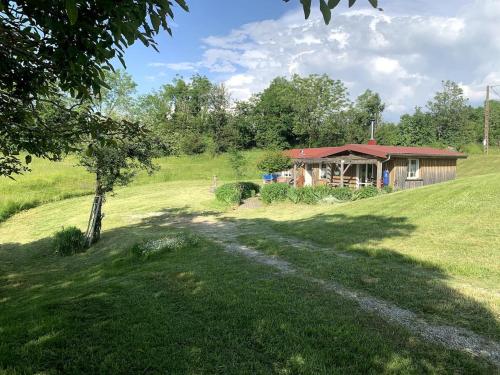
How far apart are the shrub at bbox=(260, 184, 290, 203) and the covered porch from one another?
4.73 meters

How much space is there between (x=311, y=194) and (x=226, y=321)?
19.2m

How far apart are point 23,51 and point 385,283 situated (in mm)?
6673

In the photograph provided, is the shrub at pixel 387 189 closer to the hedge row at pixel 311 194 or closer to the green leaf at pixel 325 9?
the hedge row at pixel 311 194

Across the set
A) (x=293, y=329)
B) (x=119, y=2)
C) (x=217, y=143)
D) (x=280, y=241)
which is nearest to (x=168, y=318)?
(x=293, y=329)

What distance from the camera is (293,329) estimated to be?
203 inches

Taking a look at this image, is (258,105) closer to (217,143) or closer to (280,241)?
(217,143)

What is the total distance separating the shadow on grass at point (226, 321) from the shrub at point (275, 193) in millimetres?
14555

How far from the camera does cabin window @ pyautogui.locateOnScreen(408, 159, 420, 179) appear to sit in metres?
28.9

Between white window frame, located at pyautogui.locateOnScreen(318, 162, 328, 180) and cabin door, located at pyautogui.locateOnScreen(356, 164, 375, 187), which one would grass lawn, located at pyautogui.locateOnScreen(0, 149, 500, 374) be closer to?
A: cabin door, located at pyautogui.locateOnScreen(356, 164, 375, 187)

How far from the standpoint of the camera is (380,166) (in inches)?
1053

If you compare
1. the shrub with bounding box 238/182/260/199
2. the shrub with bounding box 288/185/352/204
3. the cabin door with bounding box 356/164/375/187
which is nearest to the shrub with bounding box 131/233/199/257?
the shrub with bounding box 288/185/352/204

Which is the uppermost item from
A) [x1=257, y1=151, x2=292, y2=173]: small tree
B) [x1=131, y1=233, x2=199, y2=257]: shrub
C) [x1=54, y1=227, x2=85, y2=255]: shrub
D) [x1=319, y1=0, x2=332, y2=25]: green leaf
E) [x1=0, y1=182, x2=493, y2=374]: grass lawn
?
[x1=319, y1=0, x2=332, y2=25]: green leaf

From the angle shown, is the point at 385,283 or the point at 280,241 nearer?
the point at 385,283

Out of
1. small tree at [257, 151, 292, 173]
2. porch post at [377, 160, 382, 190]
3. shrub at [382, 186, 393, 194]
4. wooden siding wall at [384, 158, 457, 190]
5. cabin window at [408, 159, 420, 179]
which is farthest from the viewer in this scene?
small tree at [257, 151, 292, 173]
